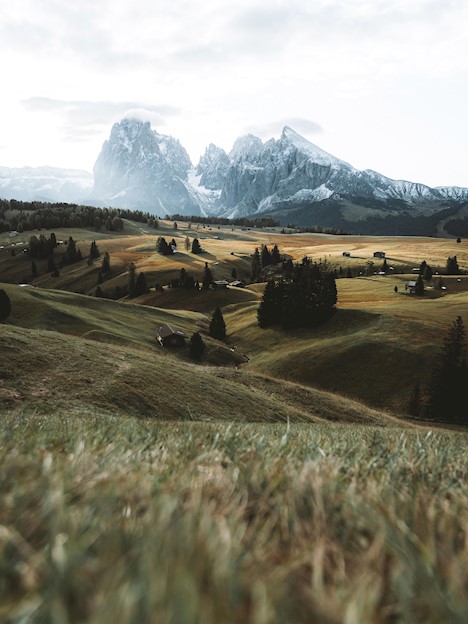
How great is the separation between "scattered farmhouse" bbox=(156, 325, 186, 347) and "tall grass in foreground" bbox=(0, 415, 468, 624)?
296 feet

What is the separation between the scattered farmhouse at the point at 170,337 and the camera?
92438 mm

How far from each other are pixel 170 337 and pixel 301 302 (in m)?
39.8

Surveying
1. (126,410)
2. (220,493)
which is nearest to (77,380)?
(126,410)

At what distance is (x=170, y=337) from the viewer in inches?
3684

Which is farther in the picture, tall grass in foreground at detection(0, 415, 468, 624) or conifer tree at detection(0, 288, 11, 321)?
conifer tree at detection(0, 288, 11, 321)

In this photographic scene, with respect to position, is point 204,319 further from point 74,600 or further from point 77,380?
point 74,600

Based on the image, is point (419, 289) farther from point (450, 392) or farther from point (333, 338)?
point (450, 392)

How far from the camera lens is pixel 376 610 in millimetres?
1218

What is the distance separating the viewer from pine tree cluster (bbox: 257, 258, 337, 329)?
4557 inches

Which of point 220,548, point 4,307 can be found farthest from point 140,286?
point 220,548

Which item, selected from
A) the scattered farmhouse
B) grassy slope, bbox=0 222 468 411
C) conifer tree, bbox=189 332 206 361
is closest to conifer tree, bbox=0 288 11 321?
grassy slope, bbox=0 222 468 411

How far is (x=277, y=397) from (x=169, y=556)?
49829mm

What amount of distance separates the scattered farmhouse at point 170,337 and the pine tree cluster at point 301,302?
32.4 metres

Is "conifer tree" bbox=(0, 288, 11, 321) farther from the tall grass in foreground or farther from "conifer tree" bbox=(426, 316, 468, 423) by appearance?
the tall grass in foreground
